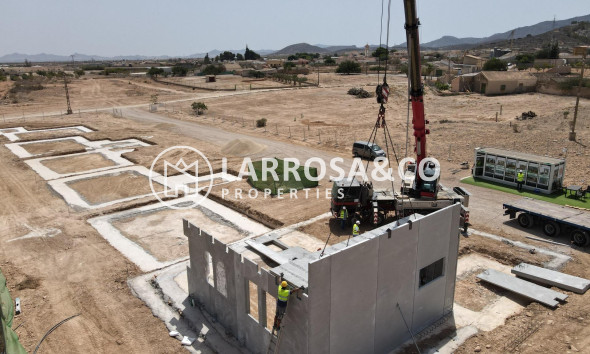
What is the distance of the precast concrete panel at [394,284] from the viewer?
34.3 ft

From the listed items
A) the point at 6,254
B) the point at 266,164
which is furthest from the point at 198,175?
the point at 6,254

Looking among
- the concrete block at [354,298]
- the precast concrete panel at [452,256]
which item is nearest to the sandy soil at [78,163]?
the concrete block at [354,298]

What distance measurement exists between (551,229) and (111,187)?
23.3 meters

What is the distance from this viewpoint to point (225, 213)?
Answer: 21750 millimetres

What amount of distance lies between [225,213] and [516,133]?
26956mm

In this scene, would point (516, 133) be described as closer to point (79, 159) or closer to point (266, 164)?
point (266, 164)

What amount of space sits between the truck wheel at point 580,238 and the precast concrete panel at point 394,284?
9.71 meters

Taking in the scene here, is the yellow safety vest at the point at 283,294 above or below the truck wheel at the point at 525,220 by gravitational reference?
above

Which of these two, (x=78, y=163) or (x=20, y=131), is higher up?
(x=20, y=131)

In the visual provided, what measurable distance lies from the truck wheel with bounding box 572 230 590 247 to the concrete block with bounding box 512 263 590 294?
9.99 feet

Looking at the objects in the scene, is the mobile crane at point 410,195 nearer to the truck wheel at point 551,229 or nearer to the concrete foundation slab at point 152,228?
the truck wheel at point 551,229

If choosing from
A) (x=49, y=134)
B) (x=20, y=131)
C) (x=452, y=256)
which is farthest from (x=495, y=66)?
(x=452, y=256)

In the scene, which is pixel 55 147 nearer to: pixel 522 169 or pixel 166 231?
pixel 166 231

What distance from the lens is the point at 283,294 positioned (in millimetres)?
9195
